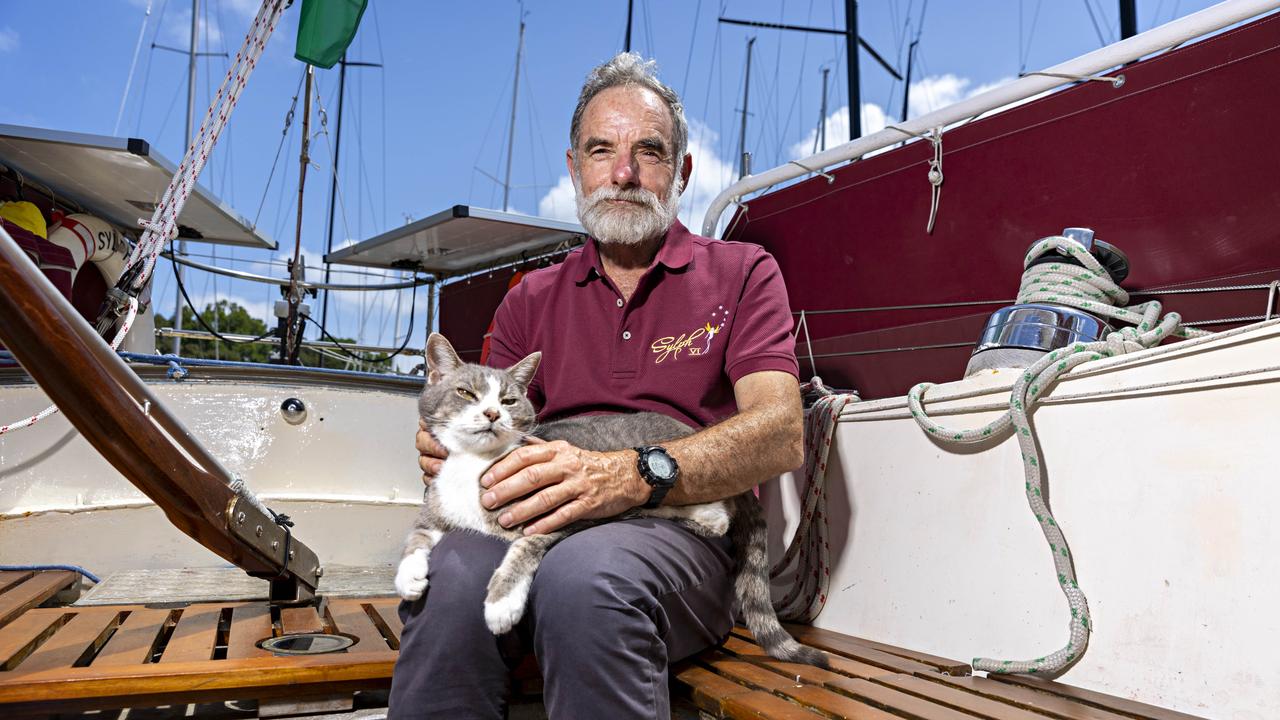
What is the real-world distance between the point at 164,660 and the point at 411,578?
71 cm

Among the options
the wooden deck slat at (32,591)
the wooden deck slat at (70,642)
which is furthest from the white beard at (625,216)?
the wooden deck slat at (32,591)

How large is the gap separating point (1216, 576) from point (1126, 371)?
15.9 inches

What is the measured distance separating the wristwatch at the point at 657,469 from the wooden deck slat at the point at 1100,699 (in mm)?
816

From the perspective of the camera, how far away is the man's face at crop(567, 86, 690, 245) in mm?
2113

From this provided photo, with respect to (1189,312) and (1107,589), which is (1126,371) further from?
(1189,312)

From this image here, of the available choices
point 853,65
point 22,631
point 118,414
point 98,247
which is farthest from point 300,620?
point 853,65

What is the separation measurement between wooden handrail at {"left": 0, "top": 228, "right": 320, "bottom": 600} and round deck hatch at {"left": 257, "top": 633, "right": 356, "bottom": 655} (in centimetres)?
25

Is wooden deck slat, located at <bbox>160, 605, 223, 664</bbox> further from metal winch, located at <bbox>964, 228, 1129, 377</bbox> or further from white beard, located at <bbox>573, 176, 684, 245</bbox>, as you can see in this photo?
metal winch, located at <bbox>964, 228, 1129, 377</bbox>

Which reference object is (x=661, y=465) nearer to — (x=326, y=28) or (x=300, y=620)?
(x=300, y=620)

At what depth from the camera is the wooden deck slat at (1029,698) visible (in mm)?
1342

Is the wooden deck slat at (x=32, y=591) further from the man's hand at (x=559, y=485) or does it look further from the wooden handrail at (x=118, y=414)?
the man's hand at (x=559, y=485)

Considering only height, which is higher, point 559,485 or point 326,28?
point 326,28

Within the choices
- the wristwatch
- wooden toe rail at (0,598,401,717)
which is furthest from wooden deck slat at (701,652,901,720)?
wooden toe rail at (0,598,401,717)

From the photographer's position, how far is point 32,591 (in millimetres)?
2365
